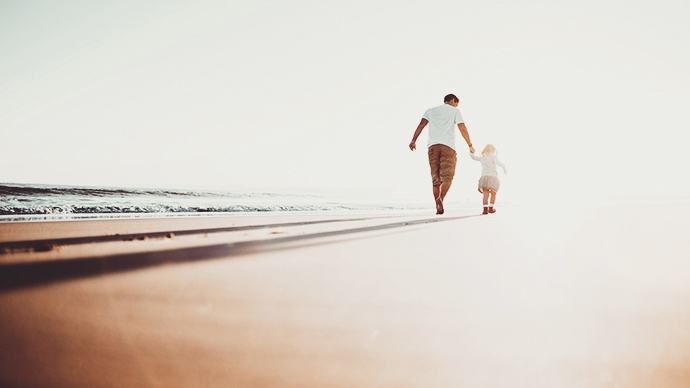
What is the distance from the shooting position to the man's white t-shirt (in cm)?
573

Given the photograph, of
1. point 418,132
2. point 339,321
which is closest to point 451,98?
point 418,132

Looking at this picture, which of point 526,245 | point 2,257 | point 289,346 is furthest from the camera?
point 526,245

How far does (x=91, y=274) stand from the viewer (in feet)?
3.97

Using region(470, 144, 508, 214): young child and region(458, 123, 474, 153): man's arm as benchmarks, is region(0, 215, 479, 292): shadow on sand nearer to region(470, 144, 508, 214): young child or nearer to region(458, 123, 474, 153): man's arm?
region(458, 123, 474, 153): man's arm

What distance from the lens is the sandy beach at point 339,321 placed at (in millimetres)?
606

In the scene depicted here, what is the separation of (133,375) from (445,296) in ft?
2.46

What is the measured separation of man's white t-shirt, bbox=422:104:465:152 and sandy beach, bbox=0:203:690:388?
4286mm

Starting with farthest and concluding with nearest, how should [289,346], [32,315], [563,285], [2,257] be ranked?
[2,257], [563,285], [32,315], [289,346]

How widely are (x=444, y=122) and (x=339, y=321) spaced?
5296mm

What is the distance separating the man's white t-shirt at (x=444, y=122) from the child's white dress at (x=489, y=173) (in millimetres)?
1339

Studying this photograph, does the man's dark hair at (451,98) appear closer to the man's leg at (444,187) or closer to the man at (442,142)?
the man at (442,142)

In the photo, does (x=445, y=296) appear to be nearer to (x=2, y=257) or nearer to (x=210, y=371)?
(x=210, y=371)

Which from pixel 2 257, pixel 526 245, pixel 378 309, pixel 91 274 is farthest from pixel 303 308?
pixel 526 245

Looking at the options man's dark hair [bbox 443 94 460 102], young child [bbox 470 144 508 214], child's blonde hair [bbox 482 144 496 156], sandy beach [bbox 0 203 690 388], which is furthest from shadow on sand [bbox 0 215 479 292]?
child's blonde hair [bbox 482 144 496 156]
